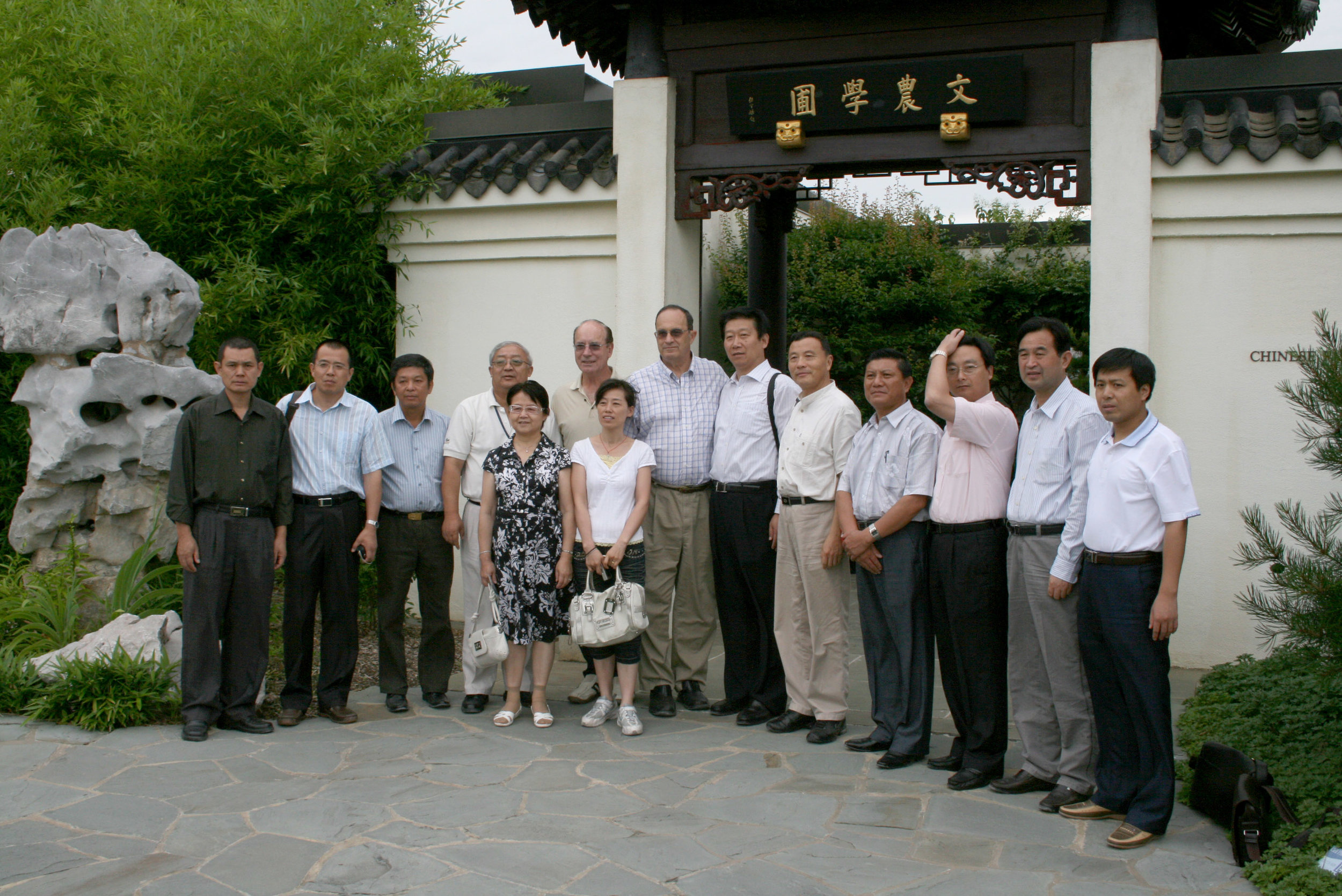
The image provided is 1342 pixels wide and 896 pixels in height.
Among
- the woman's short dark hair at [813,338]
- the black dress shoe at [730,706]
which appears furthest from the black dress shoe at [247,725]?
the woman's short dark hair at [813,338]

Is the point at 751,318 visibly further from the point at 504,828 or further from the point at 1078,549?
the point at 504,828

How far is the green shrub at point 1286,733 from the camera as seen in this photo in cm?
359

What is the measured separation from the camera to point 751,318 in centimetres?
557

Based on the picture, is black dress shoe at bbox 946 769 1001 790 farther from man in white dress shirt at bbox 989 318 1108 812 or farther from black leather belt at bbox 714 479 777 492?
black leather belt at bbox 714 479 777 492

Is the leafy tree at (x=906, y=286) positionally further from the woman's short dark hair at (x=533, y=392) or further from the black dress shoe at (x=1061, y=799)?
the black dress shoe at (x=1061, y=799)

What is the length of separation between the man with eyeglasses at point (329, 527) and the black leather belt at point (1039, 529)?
313 centimetres

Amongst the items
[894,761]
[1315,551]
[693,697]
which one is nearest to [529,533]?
[693,697]

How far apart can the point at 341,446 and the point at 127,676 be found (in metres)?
1.52

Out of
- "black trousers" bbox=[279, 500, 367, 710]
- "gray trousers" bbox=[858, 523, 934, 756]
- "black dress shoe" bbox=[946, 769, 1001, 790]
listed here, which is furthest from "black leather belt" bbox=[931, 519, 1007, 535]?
"black trousers" bbox=[279, 500, 367, 710]

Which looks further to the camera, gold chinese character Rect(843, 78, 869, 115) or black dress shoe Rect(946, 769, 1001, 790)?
gold chinese character Rect(843, 78, 869, 115)

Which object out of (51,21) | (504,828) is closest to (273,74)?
(51,21)

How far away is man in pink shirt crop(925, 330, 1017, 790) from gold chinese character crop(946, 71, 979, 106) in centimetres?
253

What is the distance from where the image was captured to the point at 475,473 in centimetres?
580

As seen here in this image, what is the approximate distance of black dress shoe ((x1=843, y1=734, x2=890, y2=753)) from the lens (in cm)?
513
